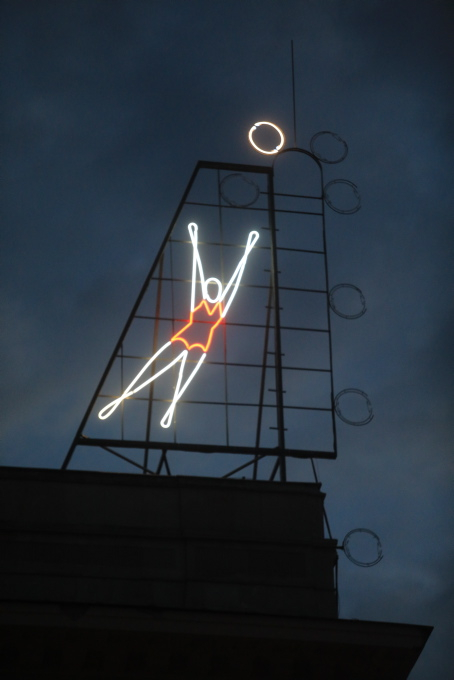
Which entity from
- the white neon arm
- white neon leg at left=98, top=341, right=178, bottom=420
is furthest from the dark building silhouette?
the white neon arm

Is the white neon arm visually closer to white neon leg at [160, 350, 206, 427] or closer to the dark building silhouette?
white neon leg at [160, 350, 206, 427]

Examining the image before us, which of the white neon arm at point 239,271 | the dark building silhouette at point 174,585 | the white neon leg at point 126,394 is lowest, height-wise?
the dark building silhouette at point 174,585

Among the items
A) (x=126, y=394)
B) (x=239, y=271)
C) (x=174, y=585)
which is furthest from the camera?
(x=239, y=271)

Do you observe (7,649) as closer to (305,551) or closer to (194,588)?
(194,588)

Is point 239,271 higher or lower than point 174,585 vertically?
higher

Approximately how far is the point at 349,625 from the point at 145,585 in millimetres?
3186

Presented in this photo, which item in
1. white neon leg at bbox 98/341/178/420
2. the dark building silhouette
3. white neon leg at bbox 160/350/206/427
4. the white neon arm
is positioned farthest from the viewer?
the white neon arm

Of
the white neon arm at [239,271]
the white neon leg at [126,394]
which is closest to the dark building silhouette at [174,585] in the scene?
the white neon leg at [126,394]

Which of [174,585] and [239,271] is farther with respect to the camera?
[239,271]

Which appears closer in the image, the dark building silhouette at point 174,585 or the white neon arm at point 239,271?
the dark building silhouette at point 174,585

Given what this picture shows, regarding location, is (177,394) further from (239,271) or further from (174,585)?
(174,585)

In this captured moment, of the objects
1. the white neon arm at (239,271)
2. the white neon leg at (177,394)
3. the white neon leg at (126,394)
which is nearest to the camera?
the white neon leg at (126,394)

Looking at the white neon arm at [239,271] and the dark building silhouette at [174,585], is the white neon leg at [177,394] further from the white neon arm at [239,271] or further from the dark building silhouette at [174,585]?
the dark building silhouette at [174,585]

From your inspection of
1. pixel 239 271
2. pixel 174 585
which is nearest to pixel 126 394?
pixel 239 271
